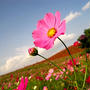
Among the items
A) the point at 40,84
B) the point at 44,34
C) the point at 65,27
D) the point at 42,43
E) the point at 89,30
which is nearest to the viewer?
the point at 65,27

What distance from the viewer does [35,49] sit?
0.73 meters

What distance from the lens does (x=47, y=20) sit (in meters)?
0.71

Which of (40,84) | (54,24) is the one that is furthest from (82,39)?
(40,84)

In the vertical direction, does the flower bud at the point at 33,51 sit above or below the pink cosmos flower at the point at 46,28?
below

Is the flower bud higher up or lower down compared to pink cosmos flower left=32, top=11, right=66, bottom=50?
lower down

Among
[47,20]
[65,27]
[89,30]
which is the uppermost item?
[89,30]

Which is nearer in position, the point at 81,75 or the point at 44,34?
the point at 44,34

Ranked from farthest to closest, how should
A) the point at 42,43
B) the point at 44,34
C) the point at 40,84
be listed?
the point at 40,84 < the point at 44,34 < the point at 42,43

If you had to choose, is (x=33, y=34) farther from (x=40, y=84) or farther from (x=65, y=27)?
(x=40, y=84)

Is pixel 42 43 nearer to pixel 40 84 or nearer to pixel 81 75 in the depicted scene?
pixel 40 84

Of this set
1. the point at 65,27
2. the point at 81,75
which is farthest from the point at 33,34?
the point at 81,75

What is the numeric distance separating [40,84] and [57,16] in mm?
2177

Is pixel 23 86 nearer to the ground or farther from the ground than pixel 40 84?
nearer to the ground

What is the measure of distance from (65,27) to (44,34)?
22 centimetres
